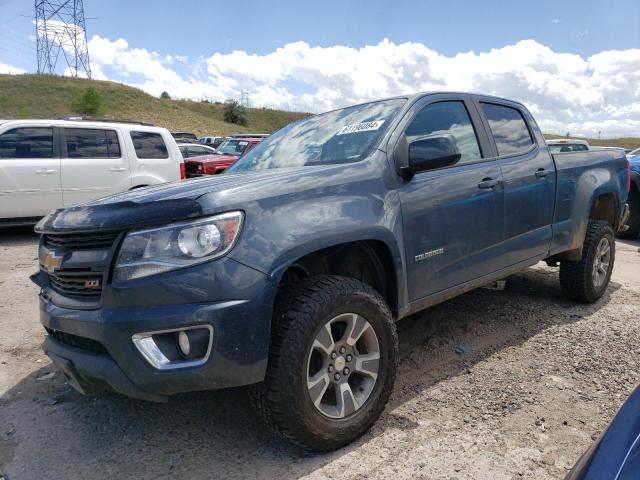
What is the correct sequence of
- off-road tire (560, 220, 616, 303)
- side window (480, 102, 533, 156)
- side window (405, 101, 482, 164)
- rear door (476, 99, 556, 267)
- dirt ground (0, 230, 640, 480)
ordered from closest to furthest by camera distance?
1. dirt ground (0, 230, 640, 480)
2. side window (405, 101, 482, 164)
3. rear door (476, 99, 556, 267)
4. side window (480, 102, 533, 156)
5. off-road tire (560, 220, 616, 303)

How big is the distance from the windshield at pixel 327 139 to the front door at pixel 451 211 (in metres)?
0.24

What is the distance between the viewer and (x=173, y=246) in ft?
7.23

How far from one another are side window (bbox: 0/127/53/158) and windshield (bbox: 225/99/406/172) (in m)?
5.72

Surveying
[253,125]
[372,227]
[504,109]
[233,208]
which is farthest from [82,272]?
[253,125]

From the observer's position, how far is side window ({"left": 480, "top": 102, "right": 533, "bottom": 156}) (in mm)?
3932

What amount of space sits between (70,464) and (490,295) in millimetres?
3861

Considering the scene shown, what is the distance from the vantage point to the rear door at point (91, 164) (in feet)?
27.5

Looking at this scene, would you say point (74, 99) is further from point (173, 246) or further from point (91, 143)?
point (173, 246)

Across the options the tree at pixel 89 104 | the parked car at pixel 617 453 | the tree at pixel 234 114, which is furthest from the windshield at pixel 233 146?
the tree at pixel 234 114

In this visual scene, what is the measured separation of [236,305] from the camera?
7.17 feet

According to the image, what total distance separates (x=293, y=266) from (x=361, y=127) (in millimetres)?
1134

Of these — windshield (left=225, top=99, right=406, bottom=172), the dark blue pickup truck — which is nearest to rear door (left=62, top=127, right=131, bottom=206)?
windshield (left=225, top=99, right=406, bottom=172)

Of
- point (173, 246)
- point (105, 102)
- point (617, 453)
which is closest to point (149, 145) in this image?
point (173, 246)

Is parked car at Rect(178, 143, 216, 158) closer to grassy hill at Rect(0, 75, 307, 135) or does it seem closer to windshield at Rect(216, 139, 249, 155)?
windshield at Rect(216, 139, 249, 155)
